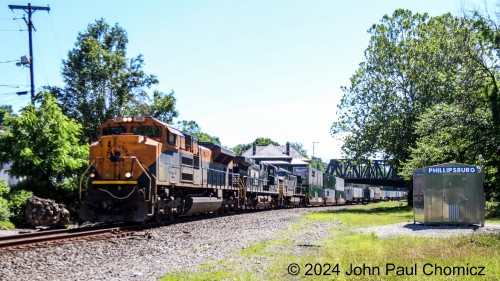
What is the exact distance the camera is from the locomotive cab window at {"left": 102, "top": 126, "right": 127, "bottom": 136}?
1869cm

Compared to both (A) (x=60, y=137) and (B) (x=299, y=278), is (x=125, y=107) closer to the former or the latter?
Result: (A) (x=60, y=137)

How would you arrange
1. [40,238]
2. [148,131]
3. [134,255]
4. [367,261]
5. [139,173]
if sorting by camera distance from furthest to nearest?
1. [148,131]
2. [139,173]
3. [40,238]
4. [134,255]
5. [367,261]

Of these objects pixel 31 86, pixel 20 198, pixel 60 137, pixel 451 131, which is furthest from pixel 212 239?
pixel 31 86

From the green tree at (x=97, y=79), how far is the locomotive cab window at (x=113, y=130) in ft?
69.3

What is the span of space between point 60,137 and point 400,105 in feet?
94.5

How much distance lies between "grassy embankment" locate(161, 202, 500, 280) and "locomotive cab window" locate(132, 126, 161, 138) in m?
7.28

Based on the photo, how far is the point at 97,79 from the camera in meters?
39.2

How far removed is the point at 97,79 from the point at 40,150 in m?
17.5

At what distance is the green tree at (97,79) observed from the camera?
3911 centimetres

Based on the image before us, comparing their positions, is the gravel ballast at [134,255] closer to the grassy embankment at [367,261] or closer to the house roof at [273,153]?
the grassy embankment at [367,261]

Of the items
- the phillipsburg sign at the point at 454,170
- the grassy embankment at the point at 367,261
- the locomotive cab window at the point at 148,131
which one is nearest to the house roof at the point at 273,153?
the phillipsburg sign at the point at 454,170

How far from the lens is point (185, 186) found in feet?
67.1

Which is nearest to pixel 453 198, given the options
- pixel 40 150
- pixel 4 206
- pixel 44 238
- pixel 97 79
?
pixel 44 238

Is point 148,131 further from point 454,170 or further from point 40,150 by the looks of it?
point 454,170
